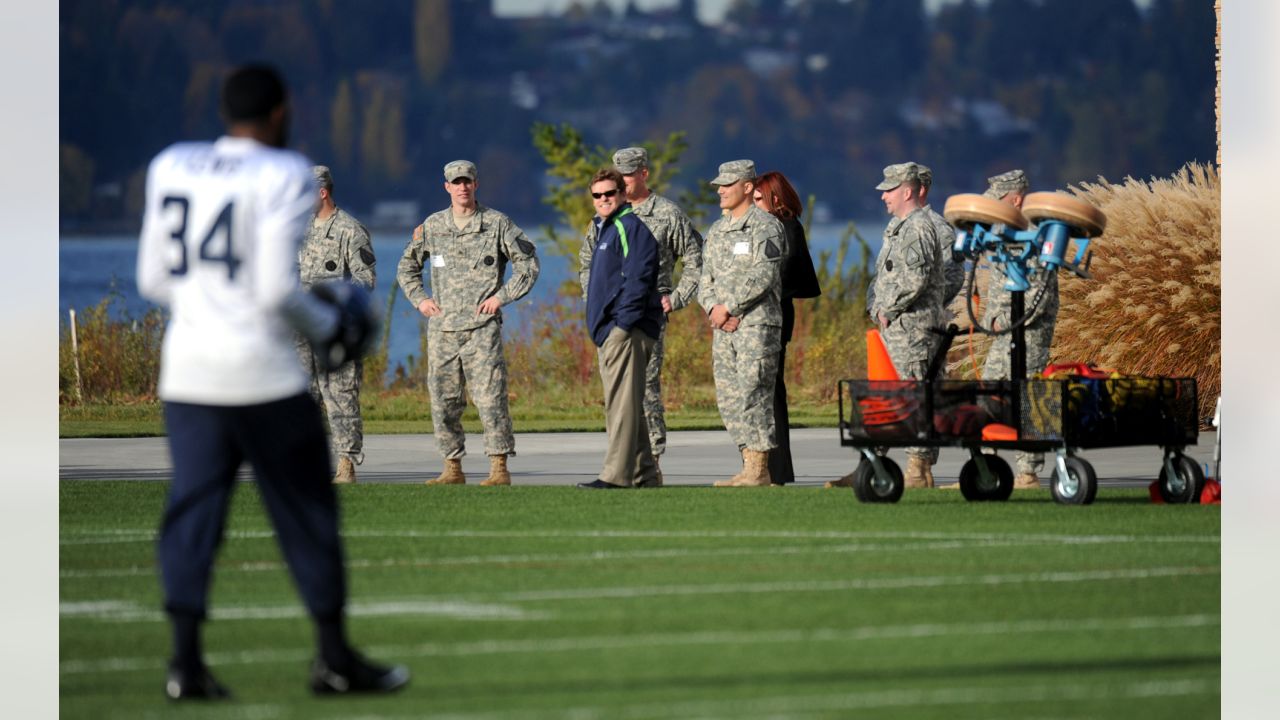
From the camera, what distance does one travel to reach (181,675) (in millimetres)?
6500

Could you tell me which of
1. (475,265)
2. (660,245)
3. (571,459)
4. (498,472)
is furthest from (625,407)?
(571,459)

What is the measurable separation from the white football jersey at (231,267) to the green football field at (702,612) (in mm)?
958

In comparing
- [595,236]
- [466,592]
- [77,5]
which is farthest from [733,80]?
[466,592]

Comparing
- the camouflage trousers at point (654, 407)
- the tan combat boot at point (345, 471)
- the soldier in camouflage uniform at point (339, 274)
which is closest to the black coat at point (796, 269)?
the camouflage trousers at point (654, 407)

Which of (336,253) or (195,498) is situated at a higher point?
(336,253)

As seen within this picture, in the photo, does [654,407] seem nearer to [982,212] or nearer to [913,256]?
[913,256]

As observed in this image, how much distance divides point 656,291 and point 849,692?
7.33 m

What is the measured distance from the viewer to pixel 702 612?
26.5ft

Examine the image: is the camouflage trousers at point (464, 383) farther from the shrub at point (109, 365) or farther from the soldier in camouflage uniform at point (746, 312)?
the shrub at point (109, 365)

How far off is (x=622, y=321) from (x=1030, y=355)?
252cm

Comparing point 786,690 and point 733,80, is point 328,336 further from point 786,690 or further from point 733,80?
point 733,80

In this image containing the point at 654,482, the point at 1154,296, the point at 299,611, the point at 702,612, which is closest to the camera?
the point at 702,612

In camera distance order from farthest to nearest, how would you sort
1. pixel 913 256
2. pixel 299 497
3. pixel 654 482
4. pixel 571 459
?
pixel 571 459 → pixel 654 482 → pixel 913 256 → pixel 299 497

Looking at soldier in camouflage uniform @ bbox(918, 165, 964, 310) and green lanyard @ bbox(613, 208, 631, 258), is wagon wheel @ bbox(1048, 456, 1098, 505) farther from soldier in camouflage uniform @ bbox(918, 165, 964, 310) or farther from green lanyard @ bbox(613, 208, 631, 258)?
green lanyard @ bbox(613, 208, 631, 258)
